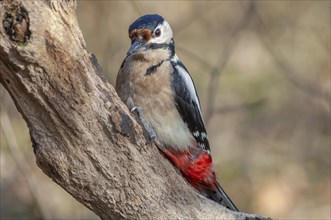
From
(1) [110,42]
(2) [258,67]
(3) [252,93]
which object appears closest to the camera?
(1) [110,42]

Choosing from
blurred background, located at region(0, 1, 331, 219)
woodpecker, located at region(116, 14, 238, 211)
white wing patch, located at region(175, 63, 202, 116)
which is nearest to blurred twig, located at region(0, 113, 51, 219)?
blurred background, located at region(0, 1, 331, 219)

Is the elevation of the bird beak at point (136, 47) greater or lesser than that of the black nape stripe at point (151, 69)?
greater

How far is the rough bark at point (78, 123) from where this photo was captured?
2.49 m

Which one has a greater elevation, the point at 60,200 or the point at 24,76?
the point at 24,76

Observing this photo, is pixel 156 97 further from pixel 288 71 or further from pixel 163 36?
pixel 288 71

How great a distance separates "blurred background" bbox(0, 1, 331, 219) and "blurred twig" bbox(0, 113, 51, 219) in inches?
24.6

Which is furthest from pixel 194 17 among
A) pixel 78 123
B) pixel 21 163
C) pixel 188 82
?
pixel 78 123

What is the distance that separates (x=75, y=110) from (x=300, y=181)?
478 centimetres

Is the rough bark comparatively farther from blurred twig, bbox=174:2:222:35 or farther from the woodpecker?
blurred twig, bbox=174:2:222:35

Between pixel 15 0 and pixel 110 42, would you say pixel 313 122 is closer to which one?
pixel 110 42

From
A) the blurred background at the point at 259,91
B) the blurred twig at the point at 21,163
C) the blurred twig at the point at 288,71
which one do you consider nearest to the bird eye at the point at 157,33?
the blurred twig at the point at 21,163

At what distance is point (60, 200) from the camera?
19.6 ft

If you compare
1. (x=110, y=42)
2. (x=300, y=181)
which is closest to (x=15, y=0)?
(x=110, y=42)

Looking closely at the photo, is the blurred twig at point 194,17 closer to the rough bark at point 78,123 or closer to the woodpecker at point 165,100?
the woodpecker at point 165,100
